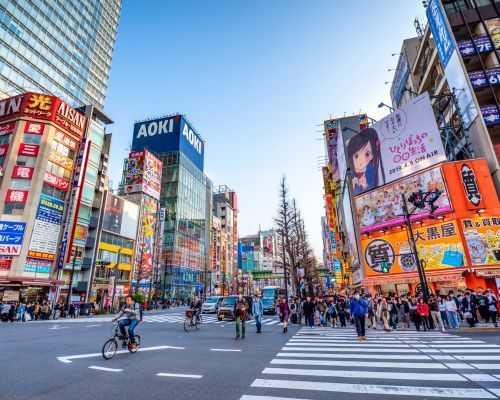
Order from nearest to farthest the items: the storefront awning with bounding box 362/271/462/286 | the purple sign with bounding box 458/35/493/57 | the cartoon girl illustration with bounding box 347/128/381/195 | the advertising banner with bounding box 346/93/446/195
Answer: the storefront awning with bounding box 362/271/462/286 → the advertising banner with bounding box 346/93/446/195 → the purple sign with bounding box 458/35/493/57 → the cartoon girl illustration with bounding box 347/128/381/195

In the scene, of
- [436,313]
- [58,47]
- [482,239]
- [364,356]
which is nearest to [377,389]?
[364,356]

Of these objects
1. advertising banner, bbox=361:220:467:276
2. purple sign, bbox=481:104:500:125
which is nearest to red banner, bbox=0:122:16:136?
advertising banner, bbox=361:220:467:276

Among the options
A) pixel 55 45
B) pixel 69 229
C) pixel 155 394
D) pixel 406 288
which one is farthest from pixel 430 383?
pixel 55 45

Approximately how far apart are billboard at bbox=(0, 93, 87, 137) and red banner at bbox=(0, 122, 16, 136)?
1.07m

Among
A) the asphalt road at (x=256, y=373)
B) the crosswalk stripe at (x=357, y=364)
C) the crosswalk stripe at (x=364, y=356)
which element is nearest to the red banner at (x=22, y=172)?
the asphalt road at (x=256, y=373)

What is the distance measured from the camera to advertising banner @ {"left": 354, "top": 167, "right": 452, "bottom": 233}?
26016 mm

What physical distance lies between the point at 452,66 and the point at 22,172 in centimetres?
4864

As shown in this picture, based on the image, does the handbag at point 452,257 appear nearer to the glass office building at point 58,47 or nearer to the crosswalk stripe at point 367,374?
the crosswalk stripe at point 367,374

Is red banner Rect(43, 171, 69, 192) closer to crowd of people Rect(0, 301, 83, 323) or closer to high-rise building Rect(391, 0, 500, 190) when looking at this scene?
crowd of people Rect(0, 301, 83, 323)

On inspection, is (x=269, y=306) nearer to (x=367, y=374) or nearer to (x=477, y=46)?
(x=367, y=374)

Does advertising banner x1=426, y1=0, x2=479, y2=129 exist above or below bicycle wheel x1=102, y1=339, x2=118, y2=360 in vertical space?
above

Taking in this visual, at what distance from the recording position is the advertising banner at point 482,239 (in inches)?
885

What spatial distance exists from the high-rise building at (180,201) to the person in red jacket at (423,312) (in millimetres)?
51980

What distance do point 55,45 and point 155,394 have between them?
239 feet
